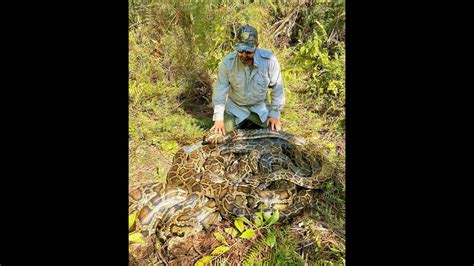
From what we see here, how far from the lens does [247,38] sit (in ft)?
11.7

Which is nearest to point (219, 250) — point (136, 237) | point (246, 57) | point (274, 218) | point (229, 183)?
point (274, 218)

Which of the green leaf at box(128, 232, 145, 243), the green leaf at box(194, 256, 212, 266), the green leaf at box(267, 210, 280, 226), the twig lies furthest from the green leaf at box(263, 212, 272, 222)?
the twig

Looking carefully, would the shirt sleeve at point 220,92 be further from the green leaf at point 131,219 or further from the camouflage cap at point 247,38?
the green leaf at point 131,219

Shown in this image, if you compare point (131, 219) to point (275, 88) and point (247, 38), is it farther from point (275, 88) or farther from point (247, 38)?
point (275, 88)

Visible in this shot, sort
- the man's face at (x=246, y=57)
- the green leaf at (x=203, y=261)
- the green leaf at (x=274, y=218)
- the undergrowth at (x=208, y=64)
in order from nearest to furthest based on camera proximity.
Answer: the green leaf at (x=203, y=261) < the green leaf at (x=274, y=218) < the man's face at (x=246, y=57) < the undergrowth at (x=208, y=64)

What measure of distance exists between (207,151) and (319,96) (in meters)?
2.36

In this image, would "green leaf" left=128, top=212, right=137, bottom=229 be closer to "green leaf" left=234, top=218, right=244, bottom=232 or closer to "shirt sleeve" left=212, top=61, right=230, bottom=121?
"green leaf" left=234, top=218, right=244, bottom=232

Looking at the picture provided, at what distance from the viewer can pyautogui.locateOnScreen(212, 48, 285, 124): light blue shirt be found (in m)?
4.09

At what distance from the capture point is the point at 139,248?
9.41 ft

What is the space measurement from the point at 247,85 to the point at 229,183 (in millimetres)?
1242

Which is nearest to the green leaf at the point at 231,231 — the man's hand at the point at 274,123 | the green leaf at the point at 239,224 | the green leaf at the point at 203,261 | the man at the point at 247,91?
the green leaf at the point at 239,224

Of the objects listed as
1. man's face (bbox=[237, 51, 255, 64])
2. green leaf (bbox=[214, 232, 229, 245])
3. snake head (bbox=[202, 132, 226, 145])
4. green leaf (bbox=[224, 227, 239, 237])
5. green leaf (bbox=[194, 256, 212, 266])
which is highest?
man's face (bbox=[237, 51, 255, 64])

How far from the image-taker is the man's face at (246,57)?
3736 mm

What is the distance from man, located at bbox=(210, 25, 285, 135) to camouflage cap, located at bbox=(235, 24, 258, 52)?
4.9 inches
